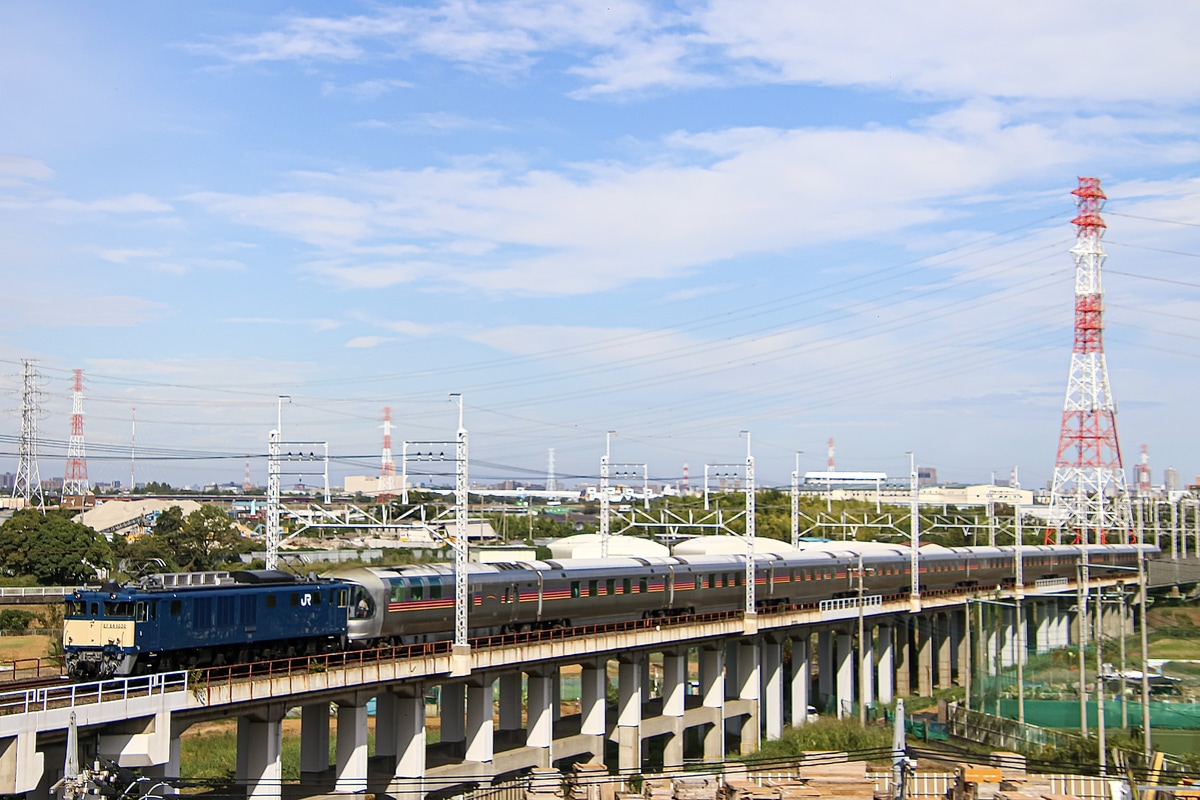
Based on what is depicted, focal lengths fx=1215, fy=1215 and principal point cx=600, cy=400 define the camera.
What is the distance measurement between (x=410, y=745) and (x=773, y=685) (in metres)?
29.1

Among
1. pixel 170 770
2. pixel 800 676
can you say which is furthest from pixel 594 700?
pixel 170 770

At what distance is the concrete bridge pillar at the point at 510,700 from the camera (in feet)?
176

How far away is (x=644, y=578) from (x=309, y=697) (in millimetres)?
22053

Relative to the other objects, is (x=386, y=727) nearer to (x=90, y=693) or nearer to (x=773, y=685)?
(x=90, y=693)

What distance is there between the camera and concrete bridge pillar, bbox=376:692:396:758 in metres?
42.8

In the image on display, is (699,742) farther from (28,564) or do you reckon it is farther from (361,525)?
(28,564)

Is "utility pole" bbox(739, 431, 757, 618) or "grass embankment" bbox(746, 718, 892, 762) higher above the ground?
"utility pole" bbox(739, 431, 757, 618)

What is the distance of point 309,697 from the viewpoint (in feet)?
120

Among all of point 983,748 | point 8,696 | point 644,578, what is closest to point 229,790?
point 8,696

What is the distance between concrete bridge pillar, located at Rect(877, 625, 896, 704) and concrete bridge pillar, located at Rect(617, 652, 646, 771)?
27742mm

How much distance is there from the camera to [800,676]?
70562 mm

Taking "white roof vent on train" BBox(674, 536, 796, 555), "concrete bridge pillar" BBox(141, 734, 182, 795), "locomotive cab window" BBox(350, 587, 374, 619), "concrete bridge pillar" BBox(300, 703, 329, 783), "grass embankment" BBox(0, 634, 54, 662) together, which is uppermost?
"white roof vent on train" BBox(674, 536, 796, 555)

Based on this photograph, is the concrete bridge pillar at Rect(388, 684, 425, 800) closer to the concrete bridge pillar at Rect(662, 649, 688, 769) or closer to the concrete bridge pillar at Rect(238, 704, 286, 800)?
the concrete bridge pillar at Rect(238, 704, 286, 800)

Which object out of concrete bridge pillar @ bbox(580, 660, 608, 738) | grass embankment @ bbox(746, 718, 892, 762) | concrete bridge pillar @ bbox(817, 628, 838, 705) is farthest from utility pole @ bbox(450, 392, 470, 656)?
concrete bridge pillar @ bbox(817, 628, 838, 705)
